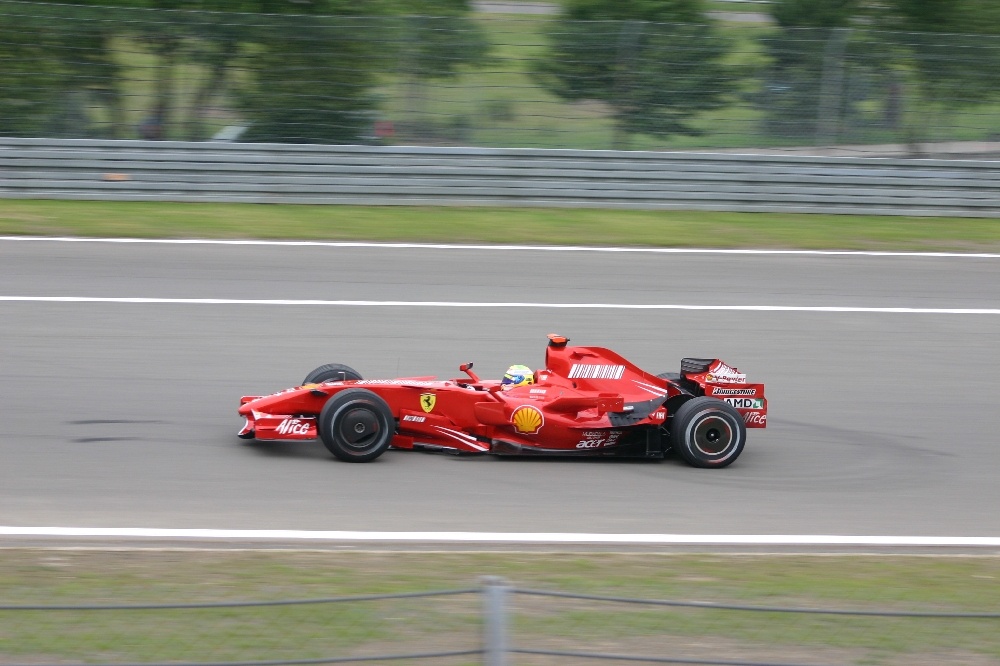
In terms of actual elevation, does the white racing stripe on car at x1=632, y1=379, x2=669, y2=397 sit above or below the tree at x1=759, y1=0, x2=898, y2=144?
below

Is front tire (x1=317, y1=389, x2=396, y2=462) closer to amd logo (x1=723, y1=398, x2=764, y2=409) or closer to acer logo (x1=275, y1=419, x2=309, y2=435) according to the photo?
acer logo (x1=275, y1=419, x2=309, y2=435)

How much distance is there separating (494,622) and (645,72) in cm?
1350

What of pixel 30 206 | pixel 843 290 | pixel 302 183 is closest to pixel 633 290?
pixel 843 290

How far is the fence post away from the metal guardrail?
41.5 feet

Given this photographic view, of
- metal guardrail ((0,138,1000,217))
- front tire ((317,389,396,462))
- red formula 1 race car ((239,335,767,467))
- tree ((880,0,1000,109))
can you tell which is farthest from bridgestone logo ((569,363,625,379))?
tree ((880,0,1000,109))

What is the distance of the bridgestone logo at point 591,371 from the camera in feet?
26.3

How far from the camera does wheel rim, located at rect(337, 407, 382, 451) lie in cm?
760

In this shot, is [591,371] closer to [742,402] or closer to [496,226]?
[742,402]

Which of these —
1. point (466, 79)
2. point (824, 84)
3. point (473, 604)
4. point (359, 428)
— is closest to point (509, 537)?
point (359, 428)

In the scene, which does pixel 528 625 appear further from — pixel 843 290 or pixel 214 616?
pixel 843 290

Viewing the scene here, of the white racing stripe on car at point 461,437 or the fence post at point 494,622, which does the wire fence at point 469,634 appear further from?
the white racing stripe on car at point 461,437

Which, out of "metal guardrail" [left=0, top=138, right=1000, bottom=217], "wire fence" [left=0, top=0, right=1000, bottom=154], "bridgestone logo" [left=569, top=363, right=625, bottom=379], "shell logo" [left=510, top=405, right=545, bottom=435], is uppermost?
"wire fence" [left=0, top=0, right=1000, bottom=154]

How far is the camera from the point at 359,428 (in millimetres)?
7641

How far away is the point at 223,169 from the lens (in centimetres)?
1602
